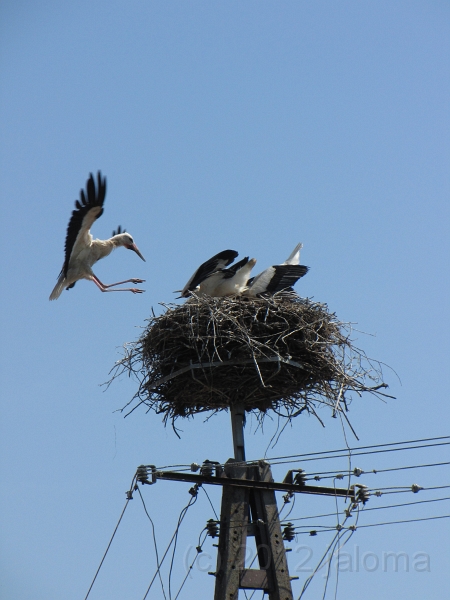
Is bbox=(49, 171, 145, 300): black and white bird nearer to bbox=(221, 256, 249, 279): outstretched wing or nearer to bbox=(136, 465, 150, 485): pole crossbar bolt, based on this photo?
bbox=(221, 256, 249, 279): outstretched wing

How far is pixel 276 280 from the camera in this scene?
9.51 meters

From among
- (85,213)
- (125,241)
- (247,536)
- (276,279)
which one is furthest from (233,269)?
(247,536)

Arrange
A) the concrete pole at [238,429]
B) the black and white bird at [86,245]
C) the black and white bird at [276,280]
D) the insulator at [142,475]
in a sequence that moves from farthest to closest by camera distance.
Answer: the black and white bird at [86,245]
the black and white bird at [276,280]
the concrete pole at [238,429]
the insulator at [142,475]

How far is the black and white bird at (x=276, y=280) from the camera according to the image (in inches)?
368

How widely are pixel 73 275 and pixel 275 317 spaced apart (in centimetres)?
428

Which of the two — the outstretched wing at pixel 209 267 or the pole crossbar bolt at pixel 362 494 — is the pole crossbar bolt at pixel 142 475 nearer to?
the pole crossbar bolt at pixel 362 494

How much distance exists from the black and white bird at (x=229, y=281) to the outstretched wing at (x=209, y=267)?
2.6 inches

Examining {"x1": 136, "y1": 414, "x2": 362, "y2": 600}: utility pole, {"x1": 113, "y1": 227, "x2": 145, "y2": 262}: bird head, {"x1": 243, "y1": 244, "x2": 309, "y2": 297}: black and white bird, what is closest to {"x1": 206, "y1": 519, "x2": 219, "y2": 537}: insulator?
{"x1": 136, "y1": 414, "x2": 362, "y2": 600}: utility pole

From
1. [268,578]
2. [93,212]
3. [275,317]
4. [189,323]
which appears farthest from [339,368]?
[93,212]

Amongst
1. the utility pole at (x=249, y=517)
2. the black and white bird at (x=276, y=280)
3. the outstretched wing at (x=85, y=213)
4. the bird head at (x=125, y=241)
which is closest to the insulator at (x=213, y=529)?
the utility pole at (x=249, y=517)

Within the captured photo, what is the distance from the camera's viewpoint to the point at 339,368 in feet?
25.9

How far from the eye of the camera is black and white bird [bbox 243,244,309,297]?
9359 millimetres

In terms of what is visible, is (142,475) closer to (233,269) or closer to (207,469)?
(207,469)

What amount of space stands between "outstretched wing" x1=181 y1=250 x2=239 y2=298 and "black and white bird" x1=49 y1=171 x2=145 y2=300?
145 centimetres
